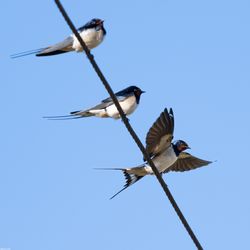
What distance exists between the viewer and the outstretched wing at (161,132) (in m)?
4.49

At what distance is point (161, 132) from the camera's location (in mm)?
4574

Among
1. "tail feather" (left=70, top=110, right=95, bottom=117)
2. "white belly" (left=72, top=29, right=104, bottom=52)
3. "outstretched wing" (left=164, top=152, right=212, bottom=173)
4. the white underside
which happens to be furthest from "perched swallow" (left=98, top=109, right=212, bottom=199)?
"white belly" (left=72, top=29, right=104, bottom=52)

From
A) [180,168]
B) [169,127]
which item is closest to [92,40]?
[169,127]

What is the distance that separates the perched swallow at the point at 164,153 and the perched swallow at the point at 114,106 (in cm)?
26

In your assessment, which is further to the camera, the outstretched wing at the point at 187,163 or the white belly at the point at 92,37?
the outstretched wing at the point at 187,163

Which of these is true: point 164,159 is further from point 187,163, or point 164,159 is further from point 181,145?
point 187,163

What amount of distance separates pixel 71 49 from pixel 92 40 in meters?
0.29

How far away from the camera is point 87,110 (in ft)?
15.6

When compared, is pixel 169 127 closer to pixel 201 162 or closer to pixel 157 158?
pixel 157 158

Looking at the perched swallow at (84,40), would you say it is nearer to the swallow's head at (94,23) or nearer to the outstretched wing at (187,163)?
the swallow's head at (94,23)

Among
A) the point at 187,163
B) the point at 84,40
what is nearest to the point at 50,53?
the point at 84,40

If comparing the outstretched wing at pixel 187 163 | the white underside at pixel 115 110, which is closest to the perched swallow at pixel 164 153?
the outstretched wing at pixel 187 163

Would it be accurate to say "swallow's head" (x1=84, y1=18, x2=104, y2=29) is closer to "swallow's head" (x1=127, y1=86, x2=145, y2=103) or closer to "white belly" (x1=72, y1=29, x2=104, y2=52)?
"white belly" (x1=72, y1=29, x2=104, y2=52)

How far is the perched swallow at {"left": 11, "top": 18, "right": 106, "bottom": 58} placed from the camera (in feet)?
14.4
